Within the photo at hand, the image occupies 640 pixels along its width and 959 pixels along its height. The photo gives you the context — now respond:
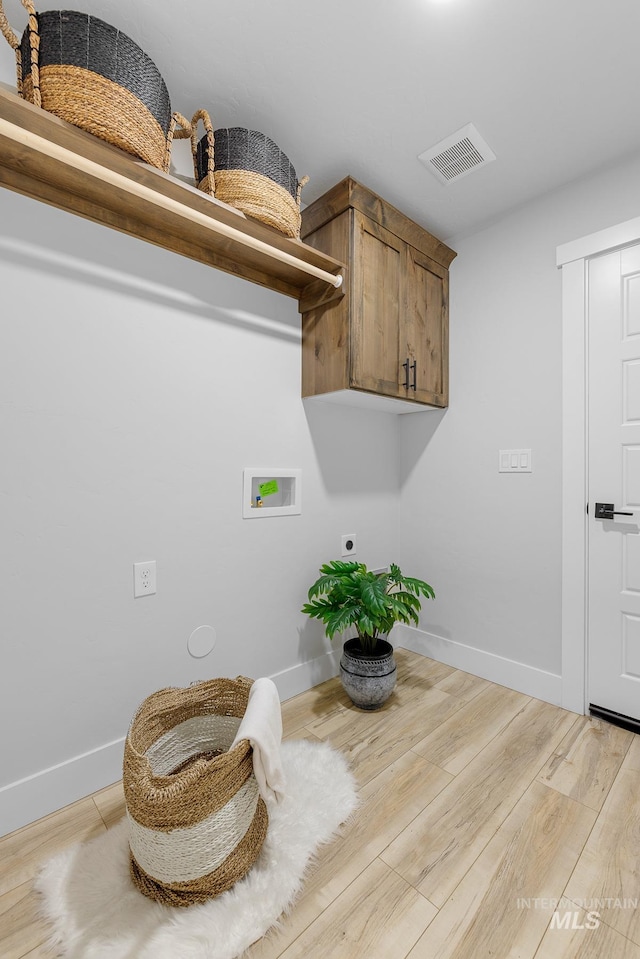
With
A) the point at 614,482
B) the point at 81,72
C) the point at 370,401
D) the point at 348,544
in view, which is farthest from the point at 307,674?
the point at 81,72

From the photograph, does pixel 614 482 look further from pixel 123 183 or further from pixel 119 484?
pixel 123 183

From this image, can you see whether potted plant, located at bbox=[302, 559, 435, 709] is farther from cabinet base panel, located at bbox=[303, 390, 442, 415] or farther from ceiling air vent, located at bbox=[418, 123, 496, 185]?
ceiling air vent, located at bbox=[418, 123, 496, 185]

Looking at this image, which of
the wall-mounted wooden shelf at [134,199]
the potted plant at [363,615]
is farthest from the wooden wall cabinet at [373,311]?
the potted plant at [363,615]

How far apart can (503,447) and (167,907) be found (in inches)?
87.1

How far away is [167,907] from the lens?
3.43ft

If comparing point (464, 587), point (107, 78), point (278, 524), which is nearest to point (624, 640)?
point (464, 587)

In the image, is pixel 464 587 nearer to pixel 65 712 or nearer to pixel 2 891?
pixel 65 712

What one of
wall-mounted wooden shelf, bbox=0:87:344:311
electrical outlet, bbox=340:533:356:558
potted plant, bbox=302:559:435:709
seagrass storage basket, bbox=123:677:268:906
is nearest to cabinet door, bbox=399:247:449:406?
wall-mounted wooden shelf, bbox=0:87:344:311

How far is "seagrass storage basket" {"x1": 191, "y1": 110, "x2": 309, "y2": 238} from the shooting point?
1.54m

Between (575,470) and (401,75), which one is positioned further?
(575,470)

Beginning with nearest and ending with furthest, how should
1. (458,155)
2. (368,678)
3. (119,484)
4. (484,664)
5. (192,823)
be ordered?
(192,823) → (119,484) → (458,155) → (368,678) → (484,664)

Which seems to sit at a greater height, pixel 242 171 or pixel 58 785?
pixel 242 171

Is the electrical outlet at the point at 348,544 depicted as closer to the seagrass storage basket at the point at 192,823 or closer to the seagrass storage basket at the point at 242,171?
the seagrass storage basket at the point at 192,823

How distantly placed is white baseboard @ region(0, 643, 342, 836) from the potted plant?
37.1 inches
